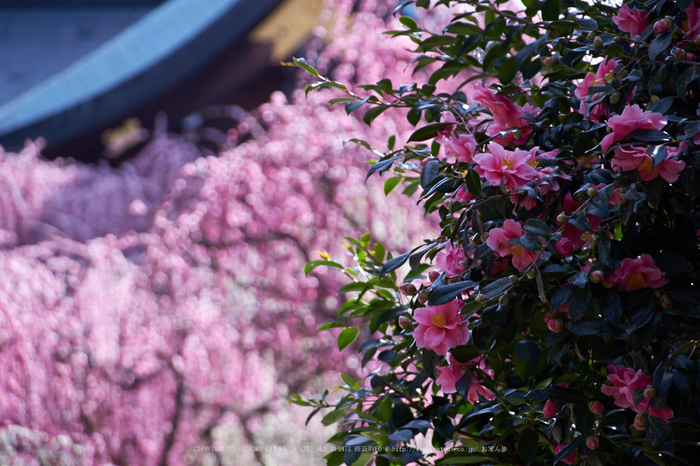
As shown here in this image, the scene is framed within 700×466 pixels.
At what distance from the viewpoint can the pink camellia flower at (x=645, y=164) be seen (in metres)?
0.68

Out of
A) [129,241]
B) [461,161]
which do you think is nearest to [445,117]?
[461,161]

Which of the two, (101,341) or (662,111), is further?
(101,341)

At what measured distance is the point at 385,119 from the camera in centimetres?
414

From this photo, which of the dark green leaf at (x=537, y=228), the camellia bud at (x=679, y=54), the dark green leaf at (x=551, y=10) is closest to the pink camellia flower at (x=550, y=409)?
the dark green leaf at (x=537, y=228)

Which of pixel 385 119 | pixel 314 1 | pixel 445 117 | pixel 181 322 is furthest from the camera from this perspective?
pixel 314 1

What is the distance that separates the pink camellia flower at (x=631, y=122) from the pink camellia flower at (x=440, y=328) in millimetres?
276

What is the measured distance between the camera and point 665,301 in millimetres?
722

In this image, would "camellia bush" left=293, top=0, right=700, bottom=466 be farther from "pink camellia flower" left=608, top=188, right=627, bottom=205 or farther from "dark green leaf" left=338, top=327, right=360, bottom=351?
"dark green leaf" left=338, top=327, right=360, bottom=351

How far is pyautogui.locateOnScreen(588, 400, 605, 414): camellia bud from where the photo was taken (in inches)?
32.6

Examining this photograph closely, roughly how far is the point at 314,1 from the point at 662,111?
14.8 ft

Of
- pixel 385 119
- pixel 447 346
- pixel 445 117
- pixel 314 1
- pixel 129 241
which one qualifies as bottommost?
pixel 447 346

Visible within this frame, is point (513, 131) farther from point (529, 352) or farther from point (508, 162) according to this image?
point (529, 352)

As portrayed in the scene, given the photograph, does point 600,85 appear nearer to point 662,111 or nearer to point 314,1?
point 662,111

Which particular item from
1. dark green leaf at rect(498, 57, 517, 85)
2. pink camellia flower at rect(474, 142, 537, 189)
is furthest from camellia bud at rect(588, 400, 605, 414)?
dark green leaf at rect(498, 57, 517, 85)
